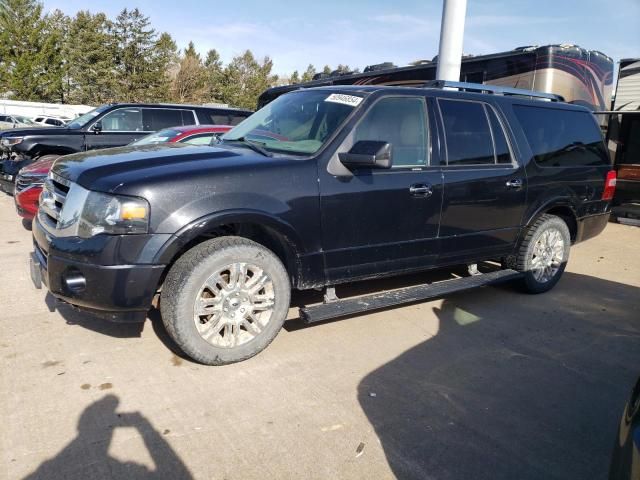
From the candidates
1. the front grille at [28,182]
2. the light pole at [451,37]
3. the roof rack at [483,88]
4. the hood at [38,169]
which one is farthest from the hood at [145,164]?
the light pole at [451,37]

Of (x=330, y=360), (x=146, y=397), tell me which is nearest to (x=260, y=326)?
(x=330, y=360)

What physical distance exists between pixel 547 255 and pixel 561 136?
1.23 m

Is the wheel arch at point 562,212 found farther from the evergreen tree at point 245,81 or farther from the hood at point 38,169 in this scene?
the evergreen tree at point 245,81

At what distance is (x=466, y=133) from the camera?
457 cm

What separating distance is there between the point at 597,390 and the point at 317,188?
90.7 inches

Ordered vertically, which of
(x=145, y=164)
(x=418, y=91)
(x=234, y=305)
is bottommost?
(x=234, y=305)

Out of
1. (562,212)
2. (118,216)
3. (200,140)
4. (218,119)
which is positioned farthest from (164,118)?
(118,216)

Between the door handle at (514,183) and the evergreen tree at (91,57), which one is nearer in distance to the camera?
the door handle at (514,183)

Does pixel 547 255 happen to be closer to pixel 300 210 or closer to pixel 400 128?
pixel 400 128

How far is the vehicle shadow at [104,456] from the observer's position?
240 centimetres

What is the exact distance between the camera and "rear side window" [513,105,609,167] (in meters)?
5.11

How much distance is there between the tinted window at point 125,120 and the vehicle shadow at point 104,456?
313 inches

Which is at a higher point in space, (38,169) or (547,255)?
(38,169)

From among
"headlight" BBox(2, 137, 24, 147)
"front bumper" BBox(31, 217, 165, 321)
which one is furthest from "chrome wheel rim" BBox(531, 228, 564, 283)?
"headlight" BBox(2, 137, 24, 147)
